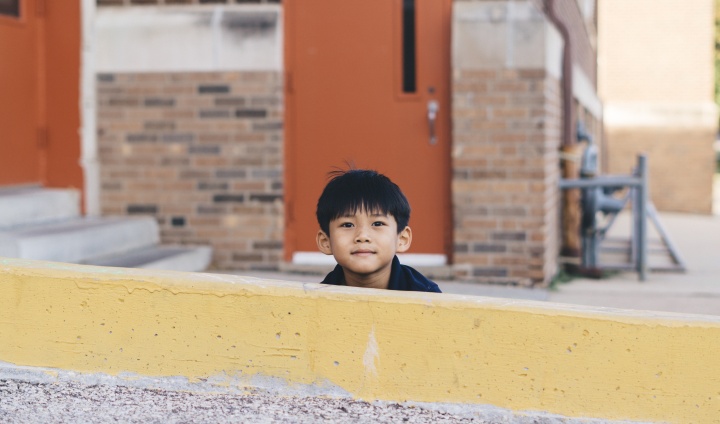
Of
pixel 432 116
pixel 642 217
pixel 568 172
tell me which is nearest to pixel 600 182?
pixel 568 172

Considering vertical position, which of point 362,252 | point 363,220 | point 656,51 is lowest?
point 362,252

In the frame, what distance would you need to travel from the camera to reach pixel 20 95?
6469mm

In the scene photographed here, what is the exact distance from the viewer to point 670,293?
6879 mm

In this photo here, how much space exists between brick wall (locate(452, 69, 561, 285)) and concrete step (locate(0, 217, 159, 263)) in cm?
210

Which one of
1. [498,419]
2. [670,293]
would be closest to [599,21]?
[670,293]

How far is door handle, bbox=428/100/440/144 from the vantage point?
6406 mm

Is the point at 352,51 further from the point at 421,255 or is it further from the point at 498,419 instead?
the point at 498,419

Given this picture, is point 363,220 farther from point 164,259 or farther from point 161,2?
point 161,2

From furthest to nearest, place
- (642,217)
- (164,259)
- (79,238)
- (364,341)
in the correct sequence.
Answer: (642,217) < (164,259) < (79,238) < (364,341)

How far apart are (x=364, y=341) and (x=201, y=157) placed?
356 cm

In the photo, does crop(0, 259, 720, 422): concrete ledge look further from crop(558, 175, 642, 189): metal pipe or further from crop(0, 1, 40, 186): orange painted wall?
crop(558, 175, 642, 189): metal pipe

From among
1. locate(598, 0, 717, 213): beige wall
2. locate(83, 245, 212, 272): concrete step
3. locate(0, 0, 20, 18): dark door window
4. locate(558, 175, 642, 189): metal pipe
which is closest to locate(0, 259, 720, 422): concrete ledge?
locate(83, 245, 212, 272): concrete step

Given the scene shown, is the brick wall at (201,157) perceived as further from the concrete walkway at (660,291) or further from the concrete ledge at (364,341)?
the concrete ledge at (364,341)

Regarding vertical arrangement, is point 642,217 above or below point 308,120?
below
